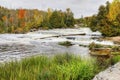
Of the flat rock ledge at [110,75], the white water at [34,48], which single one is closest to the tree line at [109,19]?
the white water at [34,48]

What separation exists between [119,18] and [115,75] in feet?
224

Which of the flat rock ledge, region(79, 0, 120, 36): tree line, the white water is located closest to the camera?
the flat rock ledge

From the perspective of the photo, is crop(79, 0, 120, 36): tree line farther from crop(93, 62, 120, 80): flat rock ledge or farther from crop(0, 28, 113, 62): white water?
crop(93, 62, 120, 80): flat rock ledge

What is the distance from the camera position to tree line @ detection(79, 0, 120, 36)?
249 ft

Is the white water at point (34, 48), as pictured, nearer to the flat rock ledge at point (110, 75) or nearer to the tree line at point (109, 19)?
the flat rock ledge at point (110, 75)

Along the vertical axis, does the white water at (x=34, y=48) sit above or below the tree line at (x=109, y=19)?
below

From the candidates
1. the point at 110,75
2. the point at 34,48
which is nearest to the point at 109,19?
the point at 34,48

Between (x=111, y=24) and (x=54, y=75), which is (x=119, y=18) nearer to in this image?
(x=111, y=24)

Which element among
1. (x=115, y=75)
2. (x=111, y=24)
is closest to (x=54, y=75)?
(x=115, y=75)

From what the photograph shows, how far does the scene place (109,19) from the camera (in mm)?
77375

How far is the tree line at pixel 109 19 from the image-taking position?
75.9 meters

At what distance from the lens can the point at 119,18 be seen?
259ft

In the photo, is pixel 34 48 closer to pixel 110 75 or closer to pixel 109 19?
pixel 110 75

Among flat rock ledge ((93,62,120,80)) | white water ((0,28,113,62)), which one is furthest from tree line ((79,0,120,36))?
flat rock ledge ((93,62,120,80))
